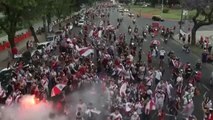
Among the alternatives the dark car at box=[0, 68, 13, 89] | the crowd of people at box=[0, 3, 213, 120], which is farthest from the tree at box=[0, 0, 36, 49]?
the dark car at box=[0, 68, 13, 89]

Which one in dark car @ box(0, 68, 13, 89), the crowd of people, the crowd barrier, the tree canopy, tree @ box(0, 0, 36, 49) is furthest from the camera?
the crowd barrier

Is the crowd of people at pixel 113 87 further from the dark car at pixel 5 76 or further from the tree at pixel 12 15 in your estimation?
the tree at pixel 12 15

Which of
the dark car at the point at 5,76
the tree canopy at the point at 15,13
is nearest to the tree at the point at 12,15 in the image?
the tree canopy at the point at 15,13

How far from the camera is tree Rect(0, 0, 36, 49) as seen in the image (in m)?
38.4

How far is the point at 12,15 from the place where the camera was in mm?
40562

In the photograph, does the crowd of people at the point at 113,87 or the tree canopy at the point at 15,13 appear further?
the tree canopy at the point at 15,13

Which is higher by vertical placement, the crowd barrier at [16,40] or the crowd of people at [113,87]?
the crowd of people at [113,87]

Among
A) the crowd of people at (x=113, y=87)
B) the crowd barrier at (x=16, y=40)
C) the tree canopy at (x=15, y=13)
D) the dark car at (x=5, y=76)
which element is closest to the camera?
the crowd of people at (x=113, y=87)

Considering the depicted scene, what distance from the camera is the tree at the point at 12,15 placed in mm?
38438

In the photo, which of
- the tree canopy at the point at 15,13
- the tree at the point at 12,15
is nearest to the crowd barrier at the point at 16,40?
the tree canopy at the point at 15,13

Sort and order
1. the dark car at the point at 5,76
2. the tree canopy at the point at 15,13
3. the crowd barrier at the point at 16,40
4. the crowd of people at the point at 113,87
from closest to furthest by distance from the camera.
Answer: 1. the crowd of people at the point at 113,87
2. the dark car at the point at 5,76
3. the tree canopy at the point at 15,13
4. the crowd barrier at the point at 16,40

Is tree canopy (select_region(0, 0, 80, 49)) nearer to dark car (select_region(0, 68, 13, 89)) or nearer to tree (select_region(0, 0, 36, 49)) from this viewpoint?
tree (select_region(0, 0, 36, 49))

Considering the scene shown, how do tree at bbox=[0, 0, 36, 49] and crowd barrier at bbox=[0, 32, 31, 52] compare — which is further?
crowd barrier at bbox=[0, 32, 31, 52]

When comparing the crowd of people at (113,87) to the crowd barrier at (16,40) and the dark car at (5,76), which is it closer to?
the dark car at (5,76)
